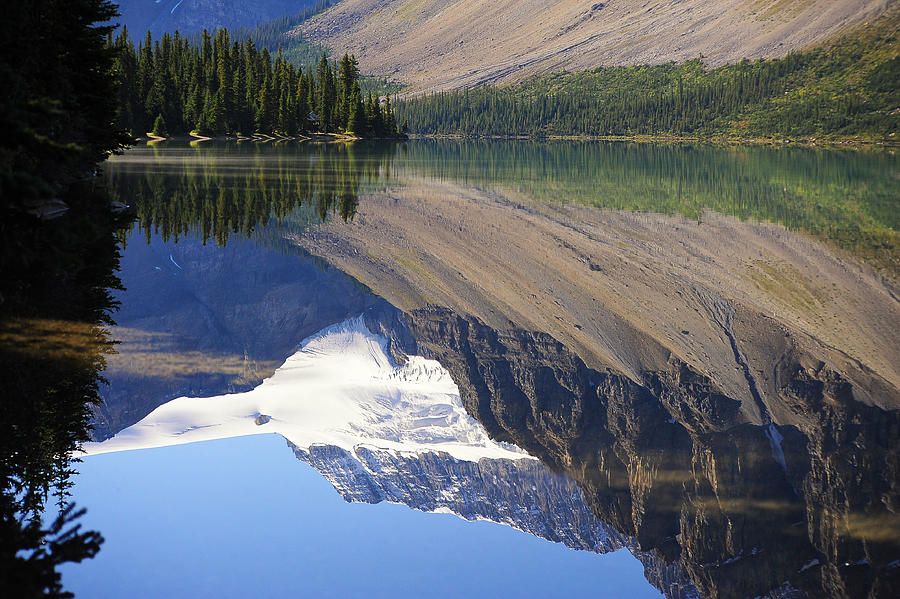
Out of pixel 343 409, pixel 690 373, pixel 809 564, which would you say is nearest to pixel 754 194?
pixel 690 373

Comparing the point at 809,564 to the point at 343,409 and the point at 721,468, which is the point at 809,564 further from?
the point at 343,409

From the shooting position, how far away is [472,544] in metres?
8.55

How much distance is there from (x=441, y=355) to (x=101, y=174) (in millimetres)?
25929

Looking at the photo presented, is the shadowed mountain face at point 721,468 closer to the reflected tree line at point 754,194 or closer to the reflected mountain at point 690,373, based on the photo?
the reflected mountain at point 690,373

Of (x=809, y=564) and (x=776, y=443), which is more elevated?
(x=776, y=443)

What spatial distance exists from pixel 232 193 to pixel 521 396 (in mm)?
22710

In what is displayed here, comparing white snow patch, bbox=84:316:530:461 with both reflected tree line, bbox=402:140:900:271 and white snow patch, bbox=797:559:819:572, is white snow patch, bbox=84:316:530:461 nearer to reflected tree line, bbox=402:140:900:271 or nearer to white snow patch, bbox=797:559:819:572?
white snow patch, bbox=797:559:819:572

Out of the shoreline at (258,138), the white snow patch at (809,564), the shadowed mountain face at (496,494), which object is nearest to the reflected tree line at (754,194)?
the shadowed mountain face at (496,494)

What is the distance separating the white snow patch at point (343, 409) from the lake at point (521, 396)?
6cm

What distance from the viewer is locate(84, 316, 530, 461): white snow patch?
11.6 m

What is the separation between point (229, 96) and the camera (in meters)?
100

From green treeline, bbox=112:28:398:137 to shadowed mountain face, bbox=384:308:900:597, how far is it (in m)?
84.9

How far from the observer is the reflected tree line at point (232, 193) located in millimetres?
25266

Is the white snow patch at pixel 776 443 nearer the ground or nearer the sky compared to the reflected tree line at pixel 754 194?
nearer the ground
